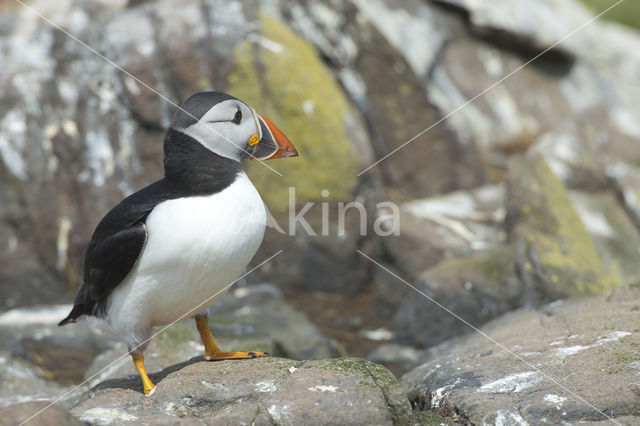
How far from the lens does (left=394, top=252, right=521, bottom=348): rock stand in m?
6.95

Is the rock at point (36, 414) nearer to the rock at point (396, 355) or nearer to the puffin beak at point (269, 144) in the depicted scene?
the puffin beak at point (269, 144)

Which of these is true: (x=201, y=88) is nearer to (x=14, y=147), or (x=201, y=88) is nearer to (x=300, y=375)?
(x=14, y=147)

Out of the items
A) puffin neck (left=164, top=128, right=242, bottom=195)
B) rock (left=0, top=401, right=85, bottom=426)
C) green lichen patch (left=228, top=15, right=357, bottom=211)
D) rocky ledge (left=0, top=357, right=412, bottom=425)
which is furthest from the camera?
green lichen patch (left=228, top=15, right=357, bottom=211)

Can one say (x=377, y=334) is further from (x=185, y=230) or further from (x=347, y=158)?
(x=185, y=230)

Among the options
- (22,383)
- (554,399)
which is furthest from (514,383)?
(22,383)

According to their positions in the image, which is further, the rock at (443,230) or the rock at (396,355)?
the rock at (443,230)

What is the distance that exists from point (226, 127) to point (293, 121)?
470cm

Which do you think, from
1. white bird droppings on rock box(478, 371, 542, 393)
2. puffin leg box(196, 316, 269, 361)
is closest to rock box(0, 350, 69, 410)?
puffin leg box(196, 316, 269, 361)

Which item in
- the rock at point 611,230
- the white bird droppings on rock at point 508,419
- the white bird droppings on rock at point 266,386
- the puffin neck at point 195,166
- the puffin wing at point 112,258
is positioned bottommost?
the rock at point 611,230

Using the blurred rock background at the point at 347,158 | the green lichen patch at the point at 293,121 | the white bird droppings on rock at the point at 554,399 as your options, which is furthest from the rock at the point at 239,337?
the white bird droppings on rock at the point at 554,399

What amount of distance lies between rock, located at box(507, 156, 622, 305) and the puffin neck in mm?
3758

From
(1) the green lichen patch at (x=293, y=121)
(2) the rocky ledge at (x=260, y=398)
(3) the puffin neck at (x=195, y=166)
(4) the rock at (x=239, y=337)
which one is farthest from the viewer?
(1) the green lichen patch at (x=293, y=121)

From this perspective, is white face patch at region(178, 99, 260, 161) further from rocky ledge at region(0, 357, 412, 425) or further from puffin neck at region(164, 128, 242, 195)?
rocky ledge at region(0, 357, 412, 425)

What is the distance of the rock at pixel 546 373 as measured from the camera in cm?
352
